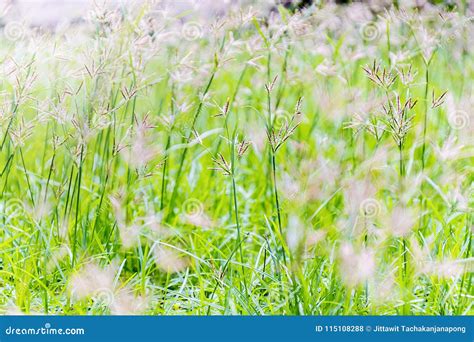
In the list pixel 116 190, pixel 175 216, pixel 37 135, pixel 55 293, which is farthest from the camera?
pixel 37 135

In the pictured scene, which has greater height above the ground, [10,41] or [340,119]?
[10,41]

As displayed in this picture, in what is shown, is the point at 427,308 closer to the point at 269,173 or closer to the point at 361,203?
the point at 361,203

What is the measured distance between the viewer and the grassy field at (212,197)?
1387mm

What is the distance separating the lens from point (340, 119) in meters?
1.84

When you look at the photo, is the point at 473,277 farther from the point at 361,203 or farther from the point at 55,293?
the point at 55,293

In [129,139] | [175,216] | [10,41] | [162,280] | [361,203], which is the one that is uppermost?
[10,41]

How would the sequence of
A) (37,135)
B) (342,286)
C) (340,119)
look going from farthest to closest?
(37,135), (340,119), (342,286)

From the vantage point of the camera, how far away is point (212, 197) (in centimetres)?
182

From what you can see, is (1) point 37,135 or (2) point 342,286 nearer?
(2) point 342,286

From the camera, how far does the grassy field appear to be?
139 centimetres

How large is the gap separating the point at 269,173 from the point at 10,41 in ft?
2.25

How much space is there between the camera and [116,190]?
1602mm

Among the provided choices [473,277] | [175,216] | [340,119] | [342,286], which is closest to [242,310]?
[342,286]

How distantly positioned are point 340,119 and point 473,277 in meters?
0.51
